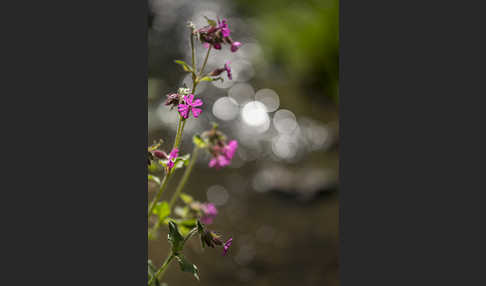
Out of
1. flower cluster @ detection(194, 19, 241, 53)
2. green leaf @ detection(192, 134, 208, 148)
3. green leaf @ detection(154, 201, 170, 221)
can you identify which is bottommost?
green leaf @ detection(154, 201, 170, 221)

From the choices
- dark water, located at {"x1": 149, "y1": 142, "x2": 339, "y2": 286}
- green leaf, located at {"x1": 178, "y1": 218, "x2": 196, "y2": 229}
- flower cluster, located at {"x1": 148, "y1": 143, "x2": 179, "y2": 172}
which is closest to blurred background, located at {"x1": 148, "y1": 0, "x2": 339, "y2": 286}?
dark water, located at {"x1": 149, "y1": 142, "x2": 339, "y2": 286}

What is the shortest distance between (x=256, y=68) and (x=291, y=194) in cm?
117

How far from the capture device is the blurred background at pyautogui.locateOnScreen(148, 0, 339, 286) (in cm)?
198

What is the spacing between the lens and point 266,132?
276 centimetres

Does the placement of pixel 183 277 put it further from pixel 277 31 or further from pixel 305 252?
pixel 277 31

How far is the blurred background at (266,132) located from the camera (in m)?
1.98

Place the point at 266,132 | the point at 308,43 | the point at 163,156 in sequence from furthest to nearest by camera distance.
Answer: the point at 308,43 → the point at 266,132 → the point at 163,156

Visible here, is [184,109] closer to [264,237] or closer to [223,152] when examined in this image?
[223,152]

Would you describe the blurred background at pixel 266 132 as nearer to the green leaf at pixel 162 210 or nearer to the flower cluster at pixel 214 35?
the green leaf at pixel 162 210

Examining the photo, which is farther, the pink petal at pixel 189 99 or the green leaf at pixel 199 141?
the green leaf at pixel 199 141

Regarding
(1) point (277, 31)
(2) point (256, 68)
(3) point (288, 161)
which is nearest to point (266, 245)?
(3) point (288, 161)

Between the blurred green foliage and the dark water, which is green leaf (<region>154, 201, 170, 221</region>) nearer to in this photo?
the dark water

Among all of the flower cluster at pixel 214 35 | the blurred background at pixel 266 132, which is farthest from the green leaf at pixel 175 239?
the blurred background at pixel 266 132

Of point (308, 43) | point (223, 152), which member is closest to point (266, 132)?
point (308, 43)
